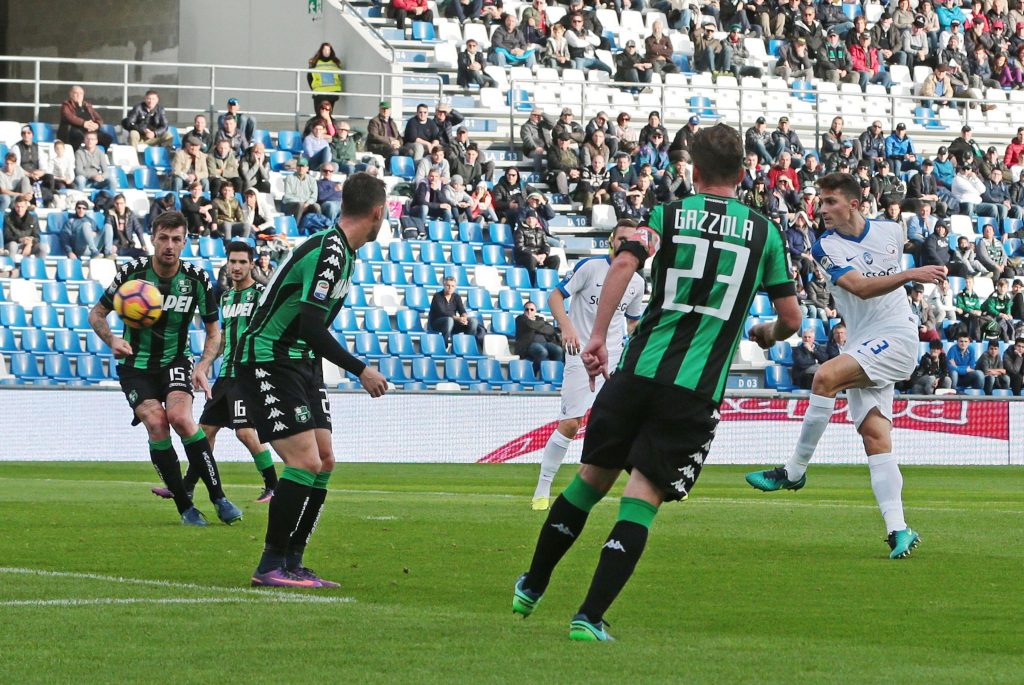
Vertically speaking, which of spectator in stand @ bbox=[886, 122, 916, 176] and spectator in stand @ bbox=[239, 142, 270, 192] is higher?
spectator in stand @ bbox=[886, 122, 916, 176]

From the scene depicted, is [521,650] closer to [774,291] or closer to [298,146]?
[774,291]

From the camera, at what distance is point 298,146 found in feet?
95.1

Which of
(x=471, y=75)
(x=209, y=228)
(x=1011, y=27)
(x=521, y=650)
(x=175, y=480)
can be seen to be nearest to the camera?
(x=521, y=650)

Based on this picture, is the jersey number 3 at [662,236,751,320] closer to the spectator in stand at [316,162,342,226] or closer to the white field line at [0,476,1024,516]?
the white field line at [0,476,1024,516]

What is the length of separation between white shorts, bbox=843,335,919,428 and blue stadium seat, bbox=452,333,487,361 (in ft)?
49.6

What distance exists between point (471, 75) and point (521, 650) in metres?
26.2

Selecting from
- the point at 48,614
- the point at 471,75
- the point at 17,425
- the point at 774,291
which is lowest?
the point at 17,425

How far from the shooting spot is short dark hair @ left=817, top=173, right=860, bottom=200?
10.1 m

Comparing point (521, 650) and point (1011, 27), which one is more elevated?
point (1011, 27)

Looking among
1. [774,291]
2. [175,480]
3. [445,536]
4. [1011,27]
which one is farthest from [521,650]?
[1011,27]

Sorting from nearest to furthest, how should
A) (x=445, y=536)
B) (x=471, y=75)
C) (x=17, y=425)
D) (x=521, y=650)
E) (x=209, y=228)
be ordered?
(x=521, y=650) < (x=445, y=536) < (x=17, y=425) < (x=209, y=228) < (x=471, y=75)

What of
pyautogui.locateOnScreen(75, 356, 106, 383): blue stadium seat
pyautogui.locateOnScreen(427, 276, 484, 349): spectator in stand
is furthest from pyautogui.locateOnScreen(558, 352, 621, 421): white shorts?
pyautogui.locateOnScreen(427, 276, 484, 349): spectator in stand

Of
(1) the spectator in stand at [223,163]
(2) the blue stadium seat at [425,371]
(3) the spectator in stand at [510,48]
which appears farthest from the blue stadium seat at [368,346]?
(3) the spectator in stand at [510,48]

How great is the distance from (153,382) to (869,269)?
5.01 metres
